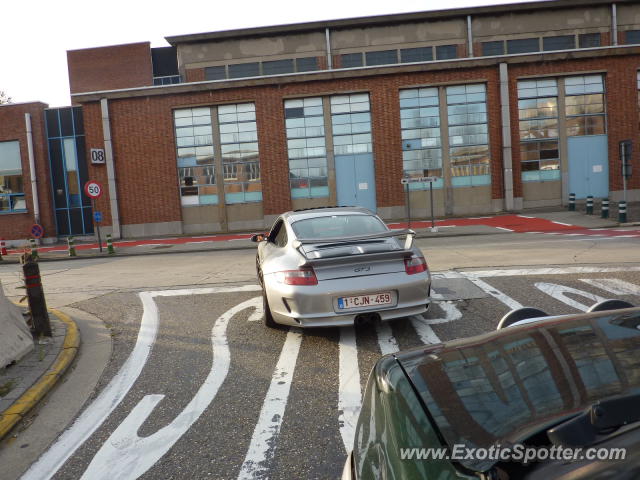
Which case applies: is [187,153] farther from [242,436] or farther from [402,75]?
[242,436]

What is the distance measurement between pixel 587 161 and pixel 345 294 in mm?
27519

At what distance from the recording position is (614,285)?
812cm

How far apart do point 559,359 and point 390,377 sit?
61cm

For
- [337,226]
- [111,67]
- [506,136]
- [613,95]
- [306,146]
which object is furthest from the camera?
[111,67]

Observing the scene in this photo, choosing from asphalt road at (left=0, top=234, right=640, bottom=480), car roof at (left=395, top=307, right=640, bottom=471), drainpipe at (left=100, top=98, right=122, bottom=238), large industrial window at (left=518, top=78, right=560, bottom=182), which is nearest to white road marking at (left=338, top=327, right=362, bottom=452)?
asphalt road at (left=0, top=234, right=640, bottom=480)

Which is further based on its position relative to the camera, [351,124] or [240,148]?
[240,148]

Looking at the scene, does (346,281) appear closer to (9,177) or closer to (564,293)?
(564,293)

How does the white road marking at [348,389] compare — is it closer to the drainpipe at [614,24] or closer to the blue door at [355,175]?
the blue door at [355,175]

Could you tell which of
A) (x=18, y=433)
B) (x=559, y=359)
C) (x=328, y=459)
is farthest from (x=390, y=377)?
(x=18, y=433)

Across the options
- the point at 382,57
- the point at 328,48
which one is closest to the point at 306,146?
the point at 328,48

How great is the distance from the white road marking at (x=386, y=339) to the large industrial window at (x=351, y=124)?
74.5 feet

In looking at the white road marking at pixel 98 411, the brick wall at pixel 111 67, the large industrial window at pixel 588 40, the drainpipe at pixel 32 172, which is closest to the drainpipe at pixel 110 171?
the drainpipe at pixel 32 172

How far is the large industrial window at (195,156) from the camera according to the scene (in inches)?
1134

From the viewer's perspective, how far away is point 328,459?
3326 millimetres
